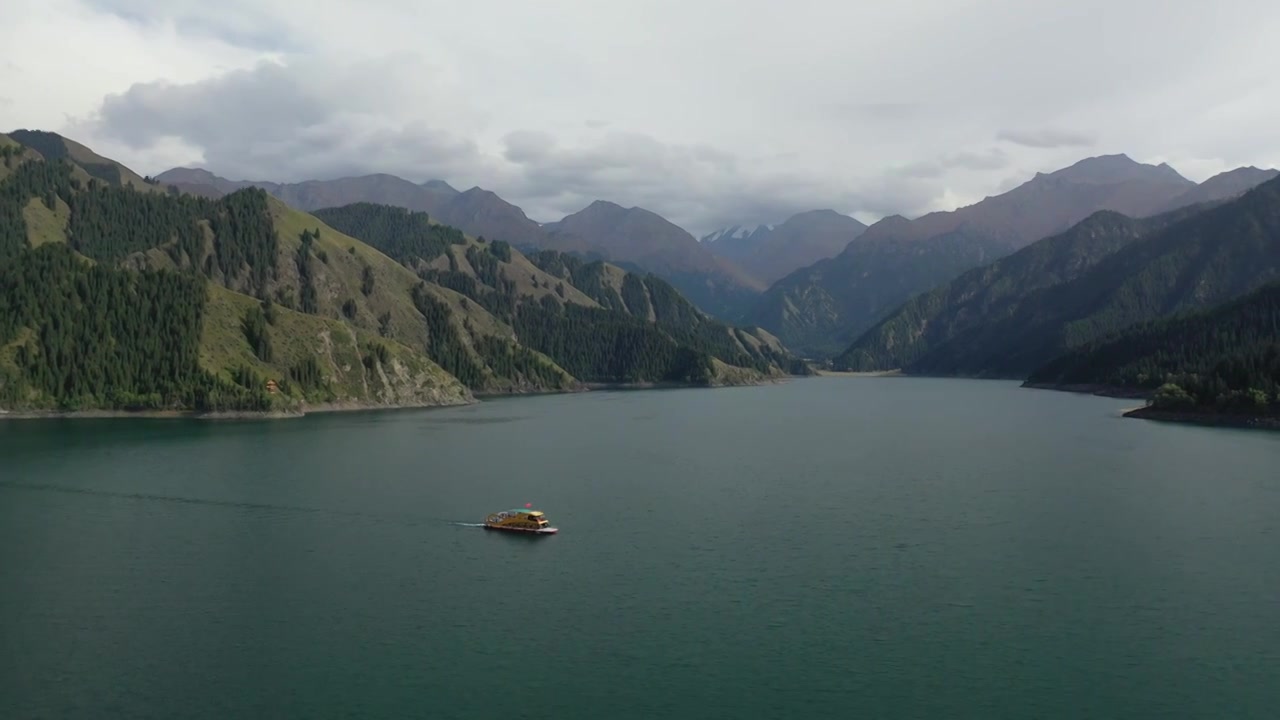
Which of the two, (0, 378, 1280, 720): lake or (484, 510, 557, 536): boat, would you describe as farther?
(484, 510, 557, 536): boat

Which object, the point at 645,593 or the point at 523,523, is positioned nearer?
the point at 645,593

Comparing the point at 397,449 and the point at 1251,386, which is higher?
the point at 1251,386

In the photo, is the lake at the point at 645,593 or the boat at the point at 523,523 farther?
the boat at the point at 523,523

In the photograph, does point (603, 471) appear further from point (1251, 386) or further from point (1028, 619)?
point (1251, 386)

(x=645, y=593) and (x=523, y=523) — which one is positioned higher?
(x=523, y=523)

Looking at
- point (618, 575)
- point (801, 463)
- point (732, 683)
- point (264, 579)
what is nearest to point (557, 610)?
point (618, 575)
